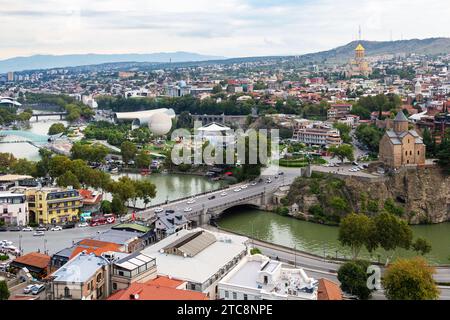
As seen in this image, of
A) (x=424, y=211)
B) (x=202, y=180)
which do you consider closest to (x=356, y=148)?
(x=202, y=180)

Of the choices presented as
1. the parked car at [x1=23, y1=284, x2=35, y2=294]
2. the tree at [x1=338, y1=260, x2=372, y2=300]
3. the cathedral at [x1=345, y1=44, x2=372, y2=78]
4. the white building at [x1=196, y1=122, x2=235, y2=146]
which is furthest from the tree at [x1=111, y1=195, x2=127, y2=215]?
the cathedral at [x1=345, y1=44, x2=372, y2=78]

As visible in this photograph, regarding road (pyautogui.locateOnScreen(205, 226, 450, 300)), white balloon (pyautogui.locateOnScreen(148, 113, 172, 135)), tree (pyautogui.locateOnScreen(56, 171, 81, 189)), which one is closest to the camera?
road (pyautogui.locateOnScreen(205, 226, 450, 300))

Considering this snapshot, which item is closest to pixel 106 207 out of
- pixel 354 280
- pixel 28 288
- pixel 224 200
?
pixel 224 200

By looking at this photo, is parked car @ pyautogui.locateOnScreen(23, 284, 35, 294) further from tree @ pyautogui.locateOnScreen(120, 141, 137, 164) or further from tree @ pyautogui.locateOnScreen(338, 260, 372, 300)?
tree @ pyautogui.locateOnScreen(120, 141, 137, 164)

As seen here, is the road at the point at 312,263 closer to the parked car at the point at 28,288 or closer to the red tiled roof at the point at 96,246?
the red tiled roof at the point at 96,246

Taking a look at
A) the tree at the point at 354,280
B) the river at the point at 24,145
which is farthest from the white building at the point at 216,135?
the tree at the point at 354,280
